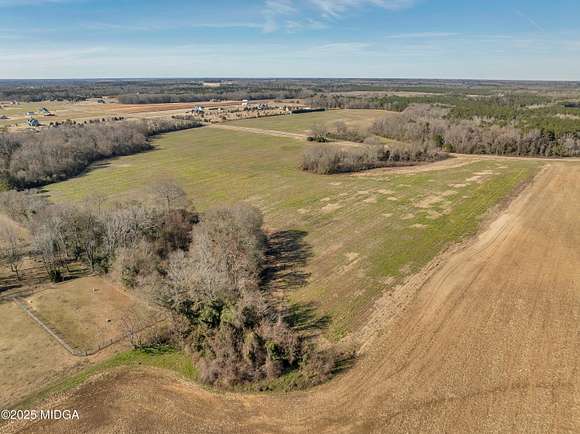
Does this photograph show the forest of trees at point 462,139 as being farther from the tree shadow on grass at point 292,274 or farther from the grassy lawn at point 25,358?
the grassy lawn at point 25,358

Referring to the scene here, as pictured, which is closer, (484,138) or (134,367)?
(134,367)

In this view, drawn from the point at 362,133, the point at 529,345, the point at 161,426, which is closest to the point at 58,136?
the point at 362,133

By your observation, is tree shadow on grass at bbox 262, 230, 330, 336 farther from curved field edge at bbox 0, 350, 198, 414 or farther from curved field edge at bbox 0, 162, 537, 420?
curved field edge at bbox 0, 350, 198, 414

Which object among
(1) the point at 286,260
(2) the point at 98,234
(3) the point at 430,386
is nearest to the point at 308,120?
(1) the point at 286,260

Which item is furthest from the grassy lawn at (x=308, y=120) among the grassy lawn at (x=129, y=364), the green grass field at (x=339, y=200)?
the grassy lawn at (x=129, y=364)

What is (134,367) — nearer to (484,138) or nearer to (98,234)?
(98,234)

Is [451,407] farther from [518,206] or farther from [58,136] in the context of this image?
[58,136]

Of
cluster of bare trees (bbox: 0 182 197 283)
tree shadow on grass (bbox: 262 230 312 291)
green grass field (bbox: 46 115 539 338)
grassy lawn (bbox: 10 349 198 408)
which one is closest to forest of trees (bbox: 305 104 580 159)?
green grass field (bbox: 46 115 539 338)
